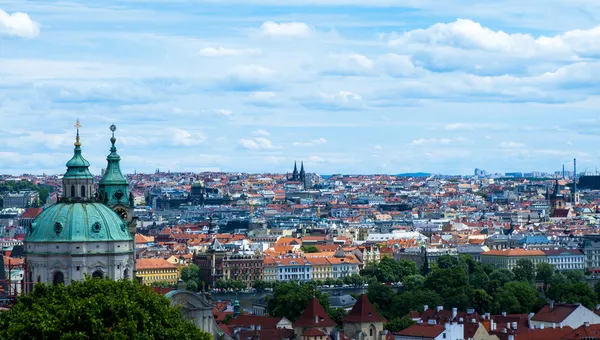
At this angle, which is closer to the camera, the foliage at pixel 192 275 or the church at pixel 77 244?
the church at pixel 77 244

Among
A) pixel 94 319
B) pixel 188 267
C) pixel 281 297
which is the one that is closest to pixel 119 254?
pixel 94 319

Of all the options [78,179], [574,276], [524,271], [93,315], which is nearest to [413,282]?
[524,271]

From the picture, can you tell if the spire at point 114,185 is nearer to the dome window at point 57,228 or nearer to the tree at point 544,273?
the dome window at point 57,228

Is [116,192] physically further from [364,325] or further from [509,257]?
[509,257]

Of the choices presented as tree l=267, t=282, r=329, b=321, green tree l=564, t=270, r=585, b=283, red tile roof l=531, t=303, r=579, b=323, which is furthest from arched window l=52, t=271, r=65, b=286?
green tree l=564, t=270, r=585, b=283

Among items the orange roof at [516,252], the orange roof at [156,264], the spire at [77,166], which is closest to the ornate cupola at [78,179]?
the spire at [77,166]

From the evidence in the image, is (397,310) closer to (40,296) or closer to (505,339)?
(505,339)

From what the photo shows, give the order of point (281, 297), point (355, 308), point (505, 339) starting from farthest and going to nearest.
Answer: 1. point (281, 297)
2. point (355, 308)
3. point (505, 339)

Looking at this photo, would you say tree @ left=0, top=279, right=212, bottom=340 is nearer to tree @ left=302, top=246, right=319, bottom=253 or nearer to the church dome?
the church dome
